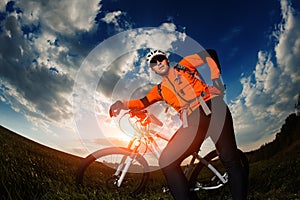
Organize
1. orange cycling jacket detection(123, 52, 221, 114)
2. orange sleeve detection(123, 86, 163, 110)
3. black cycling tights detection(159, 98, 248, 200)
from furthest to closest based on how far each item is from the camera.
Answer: orange sleeve detection(123, 86, 163, 110)
orange cycling jacket detection(123, 52, 221, 114)
black cycling tights detection(159, 98, 248, 200)

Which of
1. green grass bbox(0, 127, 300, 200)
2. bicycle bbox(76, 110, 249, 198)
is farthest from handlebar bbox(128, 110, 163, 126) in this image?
green grass bbox(0, 127, 300, 200)

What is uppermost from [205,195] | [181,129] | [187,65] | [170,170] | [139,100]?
[187,65]

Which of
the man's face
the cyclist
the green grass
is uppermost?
the man's face

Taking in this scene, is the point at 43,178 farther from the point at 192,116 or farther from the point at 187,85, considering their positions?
the point at 187,85

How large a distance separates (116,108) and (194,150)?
148 cm

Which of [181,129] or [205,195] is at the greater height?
[181,129]

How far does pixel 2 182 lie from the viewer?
369cm

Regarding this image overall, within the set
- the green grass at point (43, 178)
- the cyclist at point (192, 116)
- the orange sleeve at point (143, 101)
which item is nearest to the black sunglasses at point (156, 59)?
the cyclist at point (192, 116)

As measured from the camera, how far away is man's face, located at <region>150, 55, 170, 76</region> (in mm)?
4444

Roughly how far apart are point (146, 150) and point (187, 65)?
1.75m

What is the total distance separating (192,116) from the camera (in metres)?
4.05

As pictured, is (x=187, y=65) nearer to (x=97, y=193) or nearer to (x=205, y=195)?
(x=97, y=193)

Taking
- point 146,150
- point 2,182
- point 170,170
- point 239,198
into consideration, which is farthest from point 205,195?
point 2,182

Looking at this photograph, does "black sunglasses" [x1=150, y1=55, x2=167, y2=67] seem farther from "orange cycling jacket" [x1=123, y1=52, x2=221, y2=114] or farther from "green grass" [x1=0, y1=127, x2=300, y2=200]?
"green grass" [x1=0, y1=127, x2=300, y2=200]
